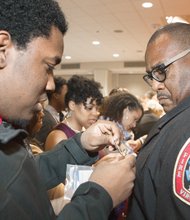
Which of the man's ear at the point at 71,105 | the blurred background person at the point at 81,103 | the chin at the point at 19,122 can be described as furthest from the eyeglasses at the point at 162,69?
the man's ear at the point at 71,105

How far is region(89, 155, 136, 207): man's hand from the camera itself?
2.88 feet

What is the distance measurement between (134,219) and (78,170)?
Answer: 337 millimetres

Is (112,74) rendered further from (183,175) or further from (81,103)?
(183,175)

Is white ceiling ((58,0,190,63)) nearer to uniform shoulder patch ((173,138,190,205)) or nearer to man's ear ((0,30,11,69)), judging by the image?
uniform shoulder patch ((173,138,190,205))

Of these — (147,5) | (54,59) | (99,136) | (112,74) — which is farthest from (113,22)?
(112,74)

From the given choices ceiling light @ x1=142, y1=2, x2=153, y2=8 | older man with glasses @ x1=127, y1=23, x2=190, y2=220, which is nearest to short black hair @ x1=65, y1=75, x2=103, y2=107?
older man with glasses @ x1=127, y1=23, x2=190, y2=220

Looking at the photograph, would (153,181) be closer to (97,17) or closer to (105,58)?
(97,17)

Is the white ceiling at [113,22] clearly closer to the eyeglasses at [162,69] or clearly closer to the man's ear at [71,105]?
the man's ear at [71,105]

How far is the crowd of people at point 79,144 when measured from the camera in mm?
715

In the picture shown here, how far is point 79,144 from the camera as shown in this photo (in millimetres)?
1325

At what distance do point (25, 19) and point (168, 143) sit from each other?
1.90ft

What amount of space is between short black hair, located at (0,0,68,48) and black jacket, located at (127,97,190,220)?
507mm

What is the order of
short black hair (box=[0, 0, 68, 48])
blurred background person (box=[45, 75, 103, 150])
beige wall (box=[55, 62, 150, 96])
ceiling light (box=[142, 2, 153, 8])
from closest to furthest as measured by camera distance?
short black hair (box=[0, 0, 68, 48])
blurred background person (box=[45, 75, 103, 150])
ceiling light (box=[142, 2, 153, 8])
beige wall (box=[55, 62, 150, 96])

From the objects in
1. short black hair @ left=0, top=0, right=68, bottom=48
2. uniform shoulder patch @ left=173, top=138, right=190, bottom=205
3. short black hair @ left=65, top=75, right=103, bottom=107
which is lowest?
short black hair @ left=65, top=75, right=103, bottom=107
